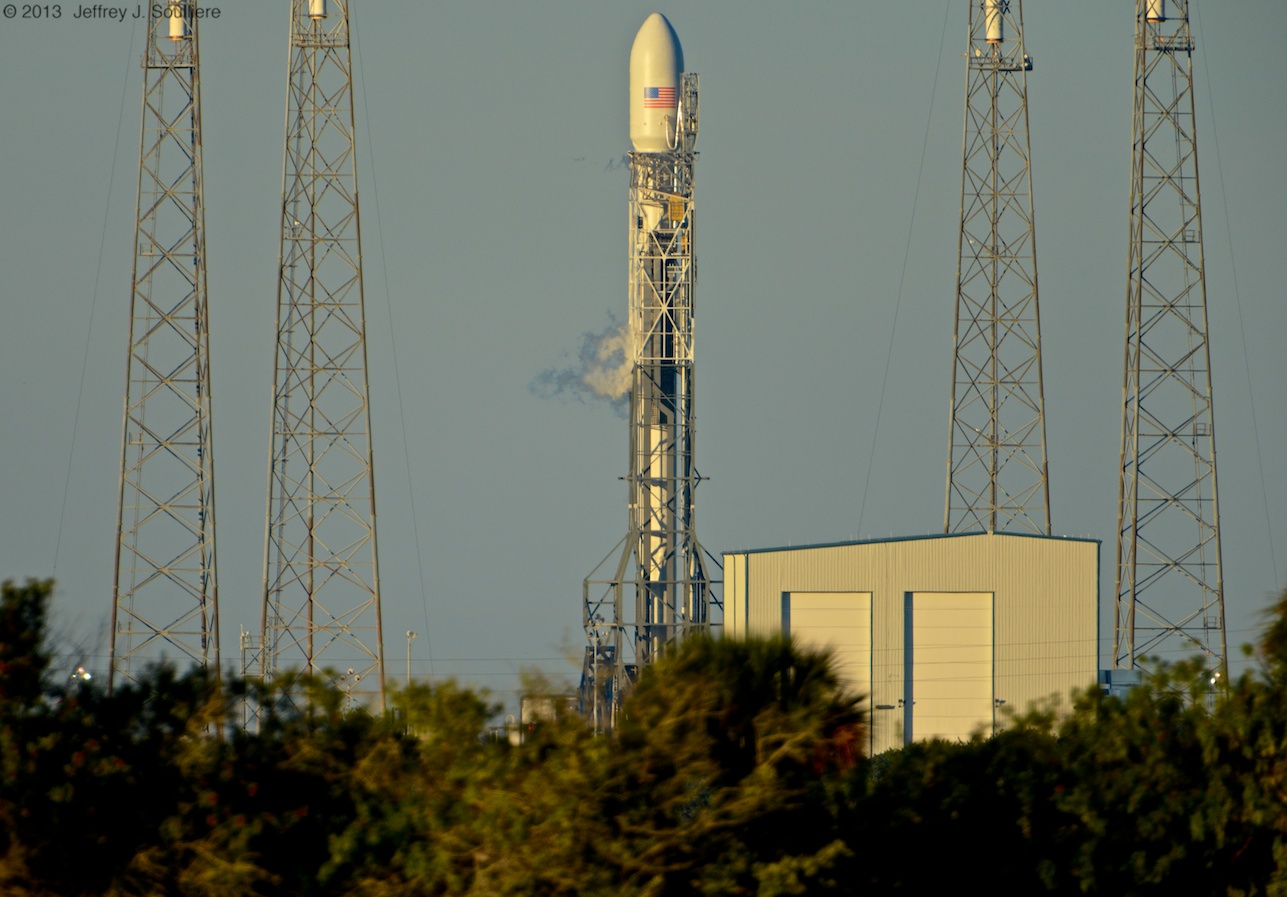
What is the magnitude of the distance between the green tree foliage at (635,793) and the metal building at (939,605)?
19226mm

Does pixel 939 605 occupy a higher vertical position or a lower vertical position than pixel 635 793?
higher

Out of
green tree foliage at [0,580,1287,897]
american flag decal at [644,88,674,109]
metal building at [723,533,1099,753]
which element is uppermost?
american flag decal at [644,88,674,109]

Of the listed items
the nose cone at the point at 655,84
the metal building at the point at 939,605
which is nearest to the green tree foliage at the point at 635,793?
the metal building at the point at 939,605

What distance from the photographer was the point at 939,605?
168ft

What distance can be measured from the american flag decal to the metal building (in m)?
16.5

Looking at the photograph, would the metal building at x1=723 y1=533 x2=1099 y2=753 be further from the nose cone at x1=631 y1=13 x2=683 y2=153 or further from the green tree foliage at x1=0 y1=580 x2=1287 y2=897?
the green tree foliage at x1=0 y1=580 x2=1287 y2=897

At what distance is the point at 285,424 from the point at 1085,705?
22.9m

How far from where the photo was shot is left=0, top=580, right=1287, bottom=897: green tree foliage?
25188 mm

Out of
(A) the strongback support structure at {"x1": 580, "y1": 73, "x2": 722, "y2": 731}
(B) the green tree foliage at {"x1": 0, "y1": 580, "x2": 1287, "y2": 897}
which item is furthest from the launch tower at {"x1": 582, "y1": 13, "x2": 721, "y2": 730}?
(B) the green tree foliage at {"x1": 0, "y1": 580, "x2": 1287, "y2": 897}

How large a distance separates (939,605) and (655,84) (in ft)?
64.8

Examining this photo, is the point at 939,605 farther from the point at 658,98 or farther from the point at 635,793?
the point at 635,793

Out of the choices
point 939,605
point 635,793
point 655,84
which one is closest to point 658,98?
point 655,84

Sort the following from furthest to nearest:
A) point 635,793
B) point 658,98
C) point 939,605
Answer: point 658,98 < point 939,605 < point 635,793

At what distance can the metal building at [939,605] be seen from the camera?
50.7m
